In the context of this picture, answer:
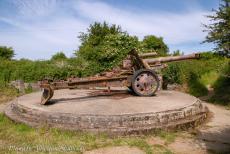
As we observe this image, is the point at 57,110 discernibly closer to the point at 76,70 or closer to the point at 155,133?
the point at 155,133

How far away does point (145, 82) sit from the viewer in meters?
9.97

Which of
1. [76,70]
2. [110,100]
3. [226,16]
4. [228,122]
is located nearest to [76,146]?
[110,100]

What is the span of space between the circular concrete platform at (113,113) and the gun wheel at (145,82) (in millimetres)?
276

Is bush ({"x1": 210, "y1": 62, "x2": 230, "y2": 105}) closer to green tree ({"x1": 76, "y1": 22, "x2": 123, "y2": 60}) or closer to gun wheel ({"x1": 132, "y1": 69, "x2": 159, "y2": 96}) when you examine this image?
gun wheel ({"x1": 132, "y1": 69, "x2": 159, "y2": 96})

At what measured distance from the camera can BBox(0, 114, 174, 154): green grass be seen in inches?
269

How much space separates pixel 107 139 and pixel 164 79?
9.52 meters

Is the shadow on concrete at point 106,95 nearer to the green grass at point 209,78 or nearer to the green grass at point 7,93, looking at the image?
the green grass at point 7,93

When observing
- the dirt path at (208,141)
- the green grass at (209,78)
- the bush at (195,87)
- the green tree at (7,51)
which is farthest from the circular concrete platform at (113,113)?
the green tree at (7,51)

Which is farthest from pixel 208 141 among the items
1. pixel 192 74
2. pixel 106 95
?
pixel 192 74

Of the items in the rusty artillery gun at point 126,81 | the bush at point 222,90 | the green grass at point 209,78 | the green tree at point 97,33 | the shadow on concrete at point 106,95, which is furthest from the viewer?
the green tree at point 97,33

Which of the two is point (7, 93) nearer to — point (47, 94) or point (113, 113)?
point (47, 94)

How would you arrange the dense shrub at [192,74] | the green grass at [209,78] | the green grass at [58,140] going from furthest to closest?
the green grass at [209,78] < the dense shrub at [192,74] < the green grass at [58,140]

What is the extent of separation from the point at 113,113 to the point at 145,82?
2235 millimetres

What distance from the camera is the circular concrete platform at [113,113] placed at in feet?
25.9
